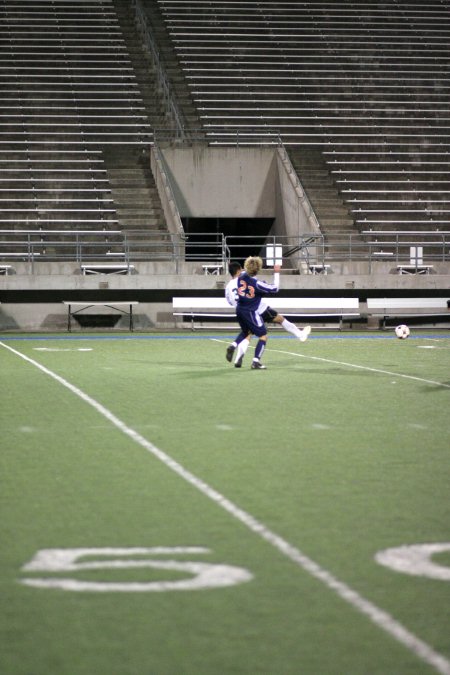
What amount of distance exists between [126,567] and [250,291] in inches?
443

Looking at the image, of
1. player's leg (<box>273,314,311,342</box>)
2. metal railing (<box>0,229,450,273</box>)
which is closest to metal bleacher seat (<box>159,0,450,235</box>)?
metal railing (<box>0,229,450,273</box>)

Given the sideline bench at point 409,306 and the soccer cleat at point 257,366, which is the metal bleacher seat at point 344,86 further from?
the soccer cleat at point 257,366

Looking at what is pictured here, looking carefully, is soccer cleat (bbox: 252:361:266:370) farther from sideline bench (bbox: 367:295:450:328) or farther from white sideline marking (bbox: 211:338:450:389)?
sideline bench (bbox: 367:295:450:328)

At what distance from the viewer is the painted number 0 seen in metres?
4.73

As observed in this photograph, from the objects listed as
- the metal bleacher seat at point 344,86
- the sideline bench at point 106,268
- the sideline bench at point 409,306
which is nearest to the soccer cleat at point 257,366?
the sideline bench at point 409,306

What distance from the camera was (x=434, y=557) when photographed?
17.1 ft

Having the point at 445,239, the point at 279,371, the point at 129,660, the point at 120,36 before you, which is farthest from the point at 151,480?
the point at 120,36

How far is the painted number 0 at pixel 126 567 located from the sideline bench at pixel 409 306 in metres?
23.2

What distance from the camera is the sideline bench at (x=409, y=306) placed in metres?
28.0

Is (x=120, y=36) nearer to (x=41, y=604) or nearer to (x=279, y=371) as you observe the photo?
(x=279, y=371)

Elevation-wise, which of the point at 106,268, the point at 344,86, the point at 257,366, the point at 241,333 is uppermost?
the point at 344,86

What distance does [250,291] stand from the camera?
52.8 feet

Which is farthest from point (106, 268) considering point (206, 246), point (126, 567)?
point (126, 567)

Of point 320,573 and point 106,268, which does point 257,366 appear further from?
point 106,268
